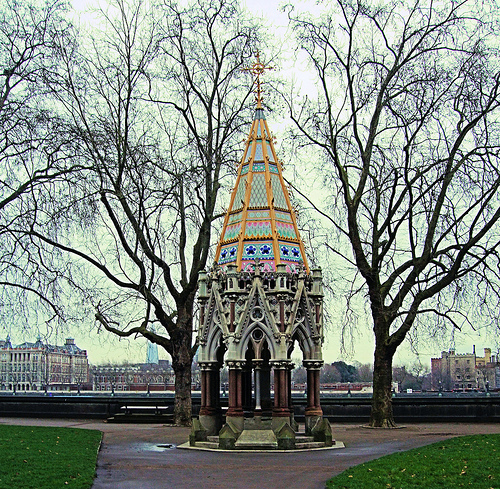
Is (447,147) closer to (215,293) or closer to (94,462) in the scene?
(215,293)

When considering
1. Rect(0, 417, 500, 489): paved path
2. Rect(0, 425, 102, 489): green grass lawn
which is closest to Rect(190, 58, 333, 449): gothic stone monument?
Rect(0, 417, 500, 489): paved path

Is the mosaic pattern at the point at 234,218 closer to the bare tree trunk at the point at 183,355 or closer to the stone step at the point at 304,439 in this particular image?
the stone step at the point at 304,439

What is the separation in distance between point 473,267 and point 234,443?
10.5 m

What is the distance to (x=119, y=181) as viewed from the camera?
2503cm

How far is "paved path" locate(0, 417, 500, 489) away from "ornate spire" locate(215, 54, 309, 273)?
15.6 feet

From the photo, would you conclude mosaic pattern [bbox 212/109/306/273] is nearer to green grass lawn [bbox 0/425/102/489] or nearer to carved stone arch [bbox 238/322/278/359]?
carved stone arch [bbox 238/322/278/359]

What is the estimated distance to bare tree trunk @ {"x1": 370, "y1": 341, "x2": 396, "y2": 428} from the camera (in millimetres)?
23875

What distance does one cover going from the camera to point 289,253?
1886 cm

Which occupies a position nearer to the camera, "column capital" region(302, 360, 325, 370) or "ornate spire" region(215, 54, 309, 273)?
"column capital" region(302, 360, 325, 370)

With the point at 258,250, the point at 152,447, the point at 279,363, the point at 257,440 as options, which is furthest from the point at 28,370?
the point at 279,363

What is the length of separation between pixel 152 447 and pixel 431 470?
7703 mm

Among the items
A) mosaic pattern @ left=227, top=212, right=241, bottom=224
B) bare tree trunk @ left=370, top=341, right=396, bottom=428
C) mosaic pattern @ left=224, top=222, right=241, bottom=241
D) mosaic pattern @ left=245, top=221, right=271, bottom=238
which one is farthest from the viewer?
bare tree trunk @ left=370, top=341, right=396, bottom=428

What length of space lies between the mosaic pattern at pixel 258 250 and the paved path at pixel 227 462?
486 centimetres

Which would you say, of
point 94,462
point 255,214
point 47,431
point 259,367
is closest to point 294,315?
point 259,367
